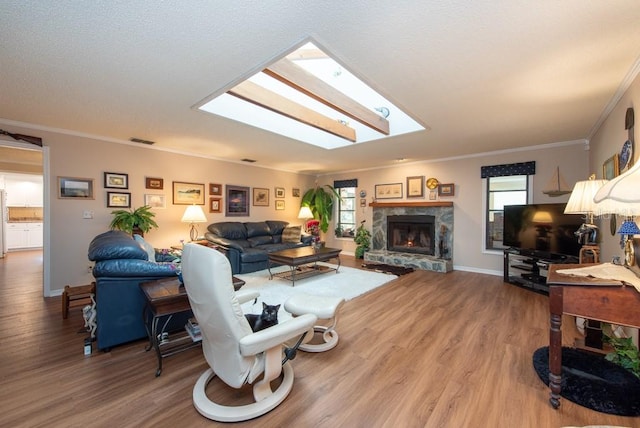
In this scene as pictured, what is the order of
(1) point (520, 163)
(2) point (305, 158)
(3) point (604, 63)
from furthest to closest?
(2) point (305, 158) < (1) point (520, 163) < (3) point (604, 63)

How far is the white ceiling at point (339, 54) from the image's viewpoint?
1.58 meters

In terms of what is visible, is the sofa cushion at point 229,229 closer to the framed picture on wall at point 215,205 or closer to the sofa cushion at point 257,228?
the sofa cushion at point 257,228

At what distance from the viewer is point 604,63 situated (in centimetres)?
211

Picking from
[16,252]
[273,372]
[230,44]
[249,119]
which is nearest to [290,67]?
[230,44]

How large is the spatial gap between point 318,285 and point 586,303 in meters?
Result: 3.21

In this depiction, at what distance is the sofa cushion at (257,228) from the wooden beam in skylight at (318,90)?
365cm

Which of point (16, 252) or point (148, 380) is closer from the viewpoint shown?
point (148, 380)

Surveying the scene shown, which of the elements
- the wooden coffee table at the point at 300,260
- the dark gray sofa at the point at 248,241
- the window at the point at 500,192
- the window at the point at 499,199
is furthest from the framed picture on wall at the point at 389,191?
the wooden coffee table at the point at 300,260

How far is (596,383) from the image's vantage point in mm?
1871

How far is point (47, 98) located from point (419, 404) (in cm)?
449

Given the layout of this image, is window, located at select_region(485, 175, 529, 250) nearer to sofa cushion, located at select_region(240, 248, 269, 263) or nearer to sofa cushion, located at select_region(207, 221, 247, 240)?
sofa cushion, located at select_region(240, 248, 269, 263)

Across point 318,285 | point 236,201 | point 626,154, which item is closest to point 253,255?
point 318,285

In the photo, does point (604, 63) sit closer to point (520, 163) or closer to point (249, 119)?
point (520, 163)

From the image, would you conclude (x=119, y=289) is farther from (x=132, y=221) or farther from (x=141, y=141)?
(x=141, y=141)
